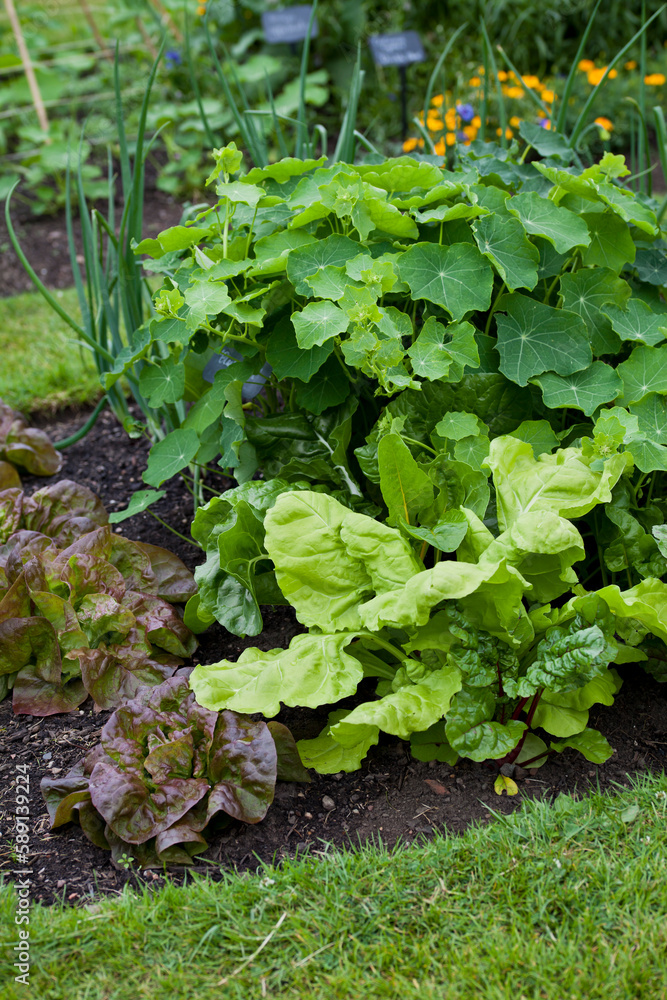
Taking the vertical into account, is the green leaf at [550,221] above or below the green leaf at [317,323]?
above

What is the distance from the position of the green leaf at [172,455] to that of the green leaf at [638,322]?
41.0 inches

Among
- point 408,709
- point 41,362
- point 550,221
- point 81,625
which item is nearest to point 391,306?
point 550,221

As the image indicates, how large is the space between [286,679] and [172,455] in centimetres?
72

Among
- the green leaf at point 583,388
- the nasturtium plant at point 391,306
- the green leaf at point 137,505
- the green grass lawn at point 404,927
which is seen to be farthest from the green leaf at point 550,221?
the green grass lawn at point 404,927

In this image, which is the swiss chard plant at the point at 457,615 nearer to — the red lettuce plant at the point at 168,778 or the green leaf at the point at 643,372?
the red lettuce plant at the point at 168,778

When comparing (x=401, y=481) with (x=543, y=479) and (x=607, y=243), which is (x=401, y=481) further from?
(x=607, y=243)

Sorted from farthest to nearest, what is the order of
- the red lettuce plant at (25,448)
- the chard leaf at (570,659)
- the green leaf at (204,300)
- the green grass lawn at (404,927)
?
the red lettuce plant at (25,448) < the green leaf at (204,300) < the chard leaf at (570,659) < the green grass lawn at (404,927)

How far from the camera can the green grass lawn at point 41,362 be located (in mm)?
2918

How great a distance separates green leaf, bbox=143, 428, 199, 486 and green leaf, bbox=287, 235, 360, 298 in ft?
1.55

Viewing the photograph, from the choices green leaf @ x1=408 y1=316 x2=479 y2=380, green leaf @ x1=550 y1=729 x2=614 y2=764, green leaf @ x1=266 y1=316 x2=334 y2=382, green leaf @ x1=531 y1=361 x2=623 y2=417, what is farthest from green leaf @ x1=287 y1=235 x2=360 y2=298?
green leaf @ x1=550 y1=729 x2=614 y2=764

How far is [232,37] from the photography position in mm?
5750

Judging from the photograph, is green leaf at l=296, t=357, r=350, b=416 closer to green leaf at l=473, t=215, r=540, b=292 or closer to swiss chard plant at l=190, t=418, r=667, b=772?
swiss chard plant at l=190, t=418, r=667, b=772

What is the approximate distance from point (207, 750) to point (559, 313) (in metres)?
1.22

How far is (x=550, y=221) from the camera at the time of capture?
5.64ft
